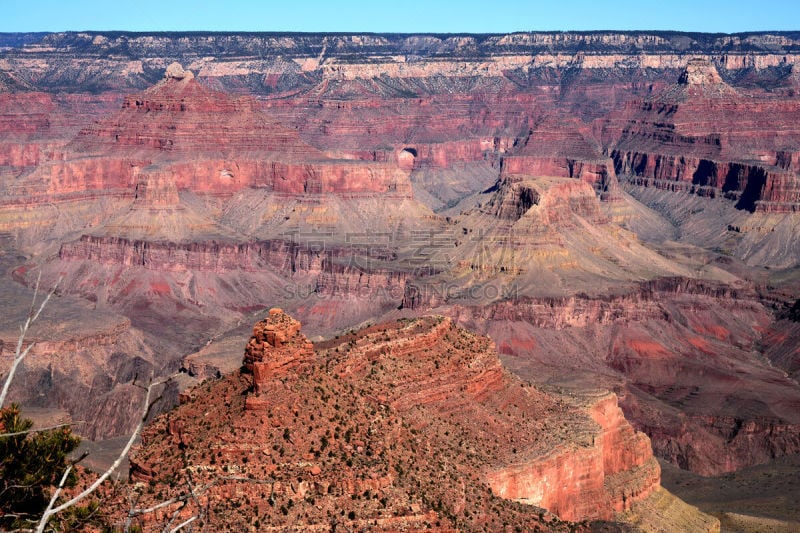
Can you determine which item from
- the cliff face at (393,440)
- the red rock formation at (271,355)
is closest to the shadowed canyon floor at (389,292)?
the cliff face at (393,440)

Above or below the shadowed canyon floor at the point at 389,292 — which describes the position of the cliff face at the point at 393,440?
above

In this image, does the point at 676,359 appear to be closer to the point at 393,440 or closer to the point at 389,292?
the point at 389,292

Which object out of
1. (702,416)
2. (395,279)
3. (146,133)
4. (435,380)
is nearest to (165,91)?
(146,133)

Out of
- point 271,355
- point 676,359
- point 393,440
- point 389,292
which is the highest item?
point 271,355

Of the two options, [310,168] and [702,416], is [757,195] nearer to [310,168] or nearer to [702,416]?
[310,168]

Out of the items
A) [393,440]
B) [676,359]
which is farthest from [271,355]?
[676,359]

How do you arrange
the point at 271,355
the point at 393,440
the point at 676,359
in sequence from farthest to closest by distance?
1. the point at 676,359
2. the point at 393,440
3. the point at 271,355

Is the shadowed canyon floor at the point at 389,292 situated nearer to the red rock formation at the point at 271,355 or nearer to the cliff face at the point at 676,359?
the cliff face at the point at 676,359

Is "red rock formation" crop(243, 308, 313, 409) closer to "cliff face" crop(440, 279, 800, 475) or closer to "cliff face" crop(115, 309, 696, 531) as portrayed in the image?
"cliff face" crop(115, 309, 696, 531)

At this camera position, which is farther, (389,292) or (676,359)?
(389,292)
